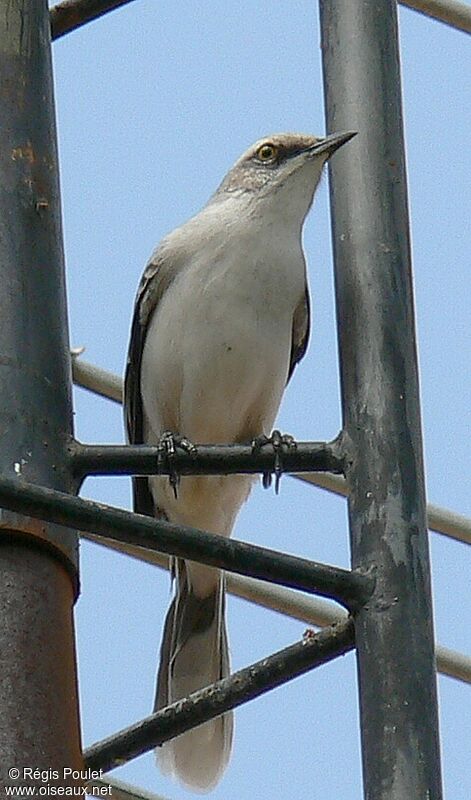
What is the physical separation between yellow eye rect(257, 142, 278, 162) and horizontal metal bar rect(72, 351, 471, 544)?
3.32 ft

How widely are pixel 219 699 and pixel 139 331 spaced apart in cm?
322

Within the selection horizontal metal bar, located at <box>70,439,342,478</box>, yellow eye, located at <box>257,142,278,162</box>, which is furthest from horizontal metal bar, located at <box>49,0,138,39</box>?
yellow eye, located at <box>257,142,278,162</box>

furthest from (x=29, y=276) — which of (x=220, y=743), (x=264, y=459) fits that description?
(x=220, y=743)

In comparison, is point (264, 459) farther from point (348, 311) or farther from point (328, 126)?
point (328, 126)

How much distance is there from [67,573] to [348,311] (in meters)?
0.89

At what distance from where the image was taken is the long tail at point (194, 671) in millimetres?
5020

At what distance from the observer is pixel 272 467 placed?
3.51 metres

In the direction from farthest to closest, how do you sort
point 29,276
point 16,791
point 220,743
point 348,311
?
1. point 220,743
2. point 348,311
3. point 29,276
4. point 16,791

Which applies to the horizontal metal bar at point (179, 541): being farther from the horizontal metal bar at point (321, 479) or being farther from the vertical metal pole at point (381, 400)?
the horizontal metal bar at point (321, 479)

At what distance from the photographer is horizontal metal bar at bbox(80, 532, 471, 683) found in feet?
18.0

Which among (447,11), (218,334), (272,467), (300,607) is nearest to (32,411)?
(272,467)

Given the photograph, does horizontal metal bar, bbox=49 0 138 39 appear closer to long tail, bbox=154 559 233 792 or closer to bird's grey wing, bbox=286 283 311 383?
long tail, bbox=154 559 233 792

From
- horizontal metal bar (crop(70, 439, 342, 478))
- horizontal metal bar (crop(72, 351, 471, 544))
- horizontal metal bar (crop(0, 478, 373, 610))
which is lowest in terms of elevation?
horizontal metal bar (crop(0, 478, 373, 610))

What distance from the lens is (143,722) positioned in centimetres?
325
